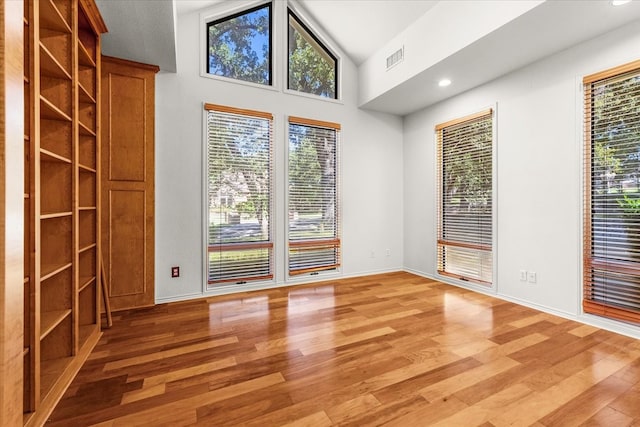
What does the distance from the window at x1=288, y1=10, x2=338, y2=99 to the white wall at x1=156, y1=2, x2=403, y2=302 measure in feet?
0.59

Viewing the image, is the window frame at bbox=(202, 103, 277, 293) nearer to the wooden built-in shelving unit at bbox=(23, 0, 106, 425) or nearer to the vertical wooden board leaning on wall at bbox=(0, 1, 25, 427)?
the wooden built-in shelving unit at bbox=(23, 0, 106, 425)

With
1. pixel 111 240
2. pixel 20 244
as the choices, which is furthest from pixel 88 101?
pixel 20 244

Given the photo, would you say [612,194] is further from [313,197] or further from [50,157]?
[50,157]

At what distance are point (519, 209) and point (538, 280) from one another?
79cm

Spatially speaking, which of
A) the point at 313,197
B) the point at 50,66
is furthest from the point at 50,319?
the point at 313,197

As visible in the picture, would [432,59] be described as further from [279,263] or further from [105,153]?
[105,153]

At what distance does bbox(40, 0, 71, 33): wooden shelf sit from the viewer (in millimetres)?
1686

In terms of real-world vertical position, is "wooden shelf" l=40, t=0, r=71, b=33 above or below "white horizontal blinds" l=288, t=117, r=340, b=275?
above

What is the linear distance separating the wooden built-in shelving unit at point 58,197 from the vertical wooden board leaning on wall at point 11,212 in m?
0.24

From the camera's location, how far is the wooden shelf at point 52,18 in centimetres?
169

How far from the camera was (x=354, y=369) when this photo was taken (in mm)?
1986

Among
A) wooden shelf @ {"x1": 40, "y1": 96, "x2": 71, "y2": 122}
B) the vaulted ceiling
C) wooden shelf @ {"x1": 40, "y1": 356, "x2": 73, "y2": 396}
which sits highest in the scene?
the vaulted ceiling

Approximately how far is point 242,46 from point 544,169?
3901 millimetres

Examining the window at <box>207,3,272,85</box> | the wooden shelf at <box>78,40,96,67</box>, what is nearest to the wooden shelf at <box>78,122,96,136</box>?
the wooden shelf at <box>78,40,96,67</box>
